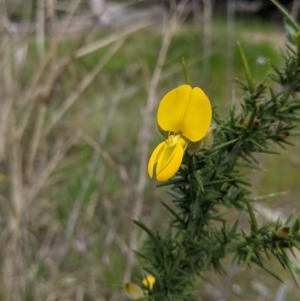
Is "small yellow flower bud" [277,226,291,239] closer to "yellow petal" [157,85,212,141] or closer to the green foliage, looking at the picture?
the green foliage

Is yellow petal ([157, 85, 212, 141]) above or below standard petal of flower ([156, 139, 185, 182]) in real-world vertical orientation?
above

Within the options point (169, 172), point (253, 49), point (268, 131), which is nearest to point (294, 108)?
point (268, 131)

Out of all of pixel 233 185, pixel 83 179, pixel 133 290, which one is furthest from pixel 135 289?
pixel 83 179

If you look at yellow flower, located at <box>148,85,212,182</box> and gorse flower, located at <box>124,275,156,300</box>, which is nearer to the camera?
yellow flower, located at <box>148,85,212,182</box>

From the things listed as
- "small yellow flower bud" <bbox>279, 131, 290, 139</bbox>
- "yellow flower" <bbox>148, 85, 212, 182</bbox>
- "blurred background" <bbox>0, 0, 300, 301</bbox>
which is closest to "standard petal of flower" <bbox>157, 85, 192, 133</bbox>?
"yellow flower" <bbox>148, 85, 212, 182</bbox>

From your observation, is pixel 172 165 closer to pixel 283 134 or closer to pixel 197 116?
pixel 197 116

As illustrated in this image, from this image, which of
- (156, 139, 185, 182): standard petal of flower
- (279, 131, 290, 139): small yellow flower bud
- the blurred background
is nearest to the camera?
(156, 139, 185, 182): standard petal of flower

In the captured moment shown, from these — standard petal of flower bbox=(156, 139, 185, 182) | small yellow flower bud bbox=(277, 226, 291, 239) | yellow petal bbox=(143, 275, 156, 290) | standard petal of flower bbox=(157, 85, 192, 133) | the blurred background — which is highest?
standard petal of flower bbox=(157, 85, 192, 133)

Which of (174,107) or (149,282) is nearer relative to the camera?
(174,107)

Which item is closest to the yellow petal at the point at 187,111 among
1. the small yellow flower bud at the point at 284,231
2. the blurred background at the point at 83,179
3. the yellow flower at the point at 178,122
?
the yellow flower at the point at 178,122
